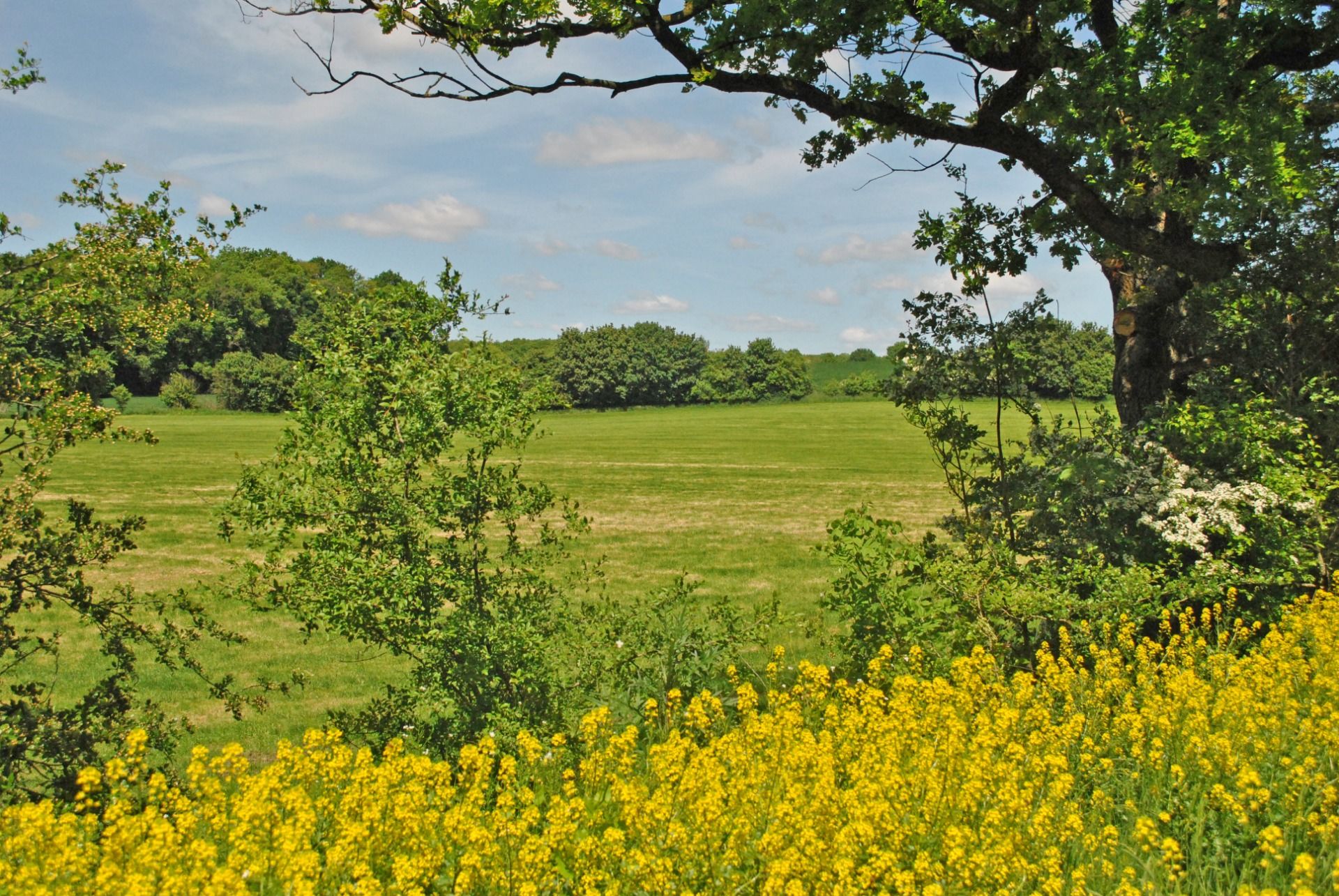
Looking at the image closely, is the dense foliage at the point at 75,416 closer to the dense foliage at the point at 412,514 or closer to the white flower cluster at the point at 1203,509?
the dense foliage at the point at 412,514

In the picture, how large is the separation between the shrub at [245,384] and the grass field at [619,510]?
103 ft

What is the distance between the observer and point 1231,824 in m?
4.67

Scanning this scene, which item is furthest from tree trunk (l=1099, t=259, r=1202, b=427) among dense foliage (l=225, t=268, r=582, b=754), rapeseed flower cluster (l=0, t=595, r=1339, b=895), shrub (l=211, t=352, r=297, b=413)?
shrub (l=211, t=352, r=297, b=413)

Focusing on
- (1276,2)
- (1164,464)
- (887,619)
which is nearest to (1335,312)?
(1164,464)

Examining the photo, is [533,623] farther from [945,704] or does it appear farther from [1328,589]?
[1328,589]

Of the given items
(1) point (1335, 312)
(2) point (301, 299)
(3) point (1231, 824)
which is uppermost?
(2) point (301, 299)

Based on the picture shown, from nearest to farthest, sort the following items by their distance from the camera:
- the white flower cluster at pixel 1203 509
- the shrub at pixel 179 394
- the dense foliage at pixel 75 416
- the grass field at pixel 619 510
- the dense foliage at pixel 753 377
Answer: the dense foliage at pixel 75 416 → the white flower cluster at pixel 1203 509 → the grass field at pixel 619 510 → the shrub at pixel 179 394 → the dense foliage at pixel 753 377

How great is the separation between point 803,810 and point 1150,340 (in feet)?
23.7

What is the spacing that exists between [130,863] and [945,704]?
3817 millimetres

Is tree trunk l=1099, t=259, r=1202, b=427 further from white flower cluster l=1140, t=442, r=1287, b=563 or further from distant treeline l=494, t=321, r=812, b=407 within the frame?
distant treeline l=494, t=321, r=812, b=407

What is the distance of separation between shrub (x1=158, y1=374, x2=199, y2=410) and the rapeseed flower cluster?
302 feet

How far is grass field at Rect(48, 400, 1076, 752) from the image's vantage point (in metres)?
10.1

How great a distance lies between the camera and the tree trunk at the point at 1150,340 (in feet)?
30.0

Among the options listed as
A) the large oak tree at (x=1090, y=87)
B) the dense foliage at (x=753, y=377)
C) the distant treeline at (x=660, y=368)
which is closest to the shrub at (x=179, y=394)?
the distant treeline at (x=660, y=368)
